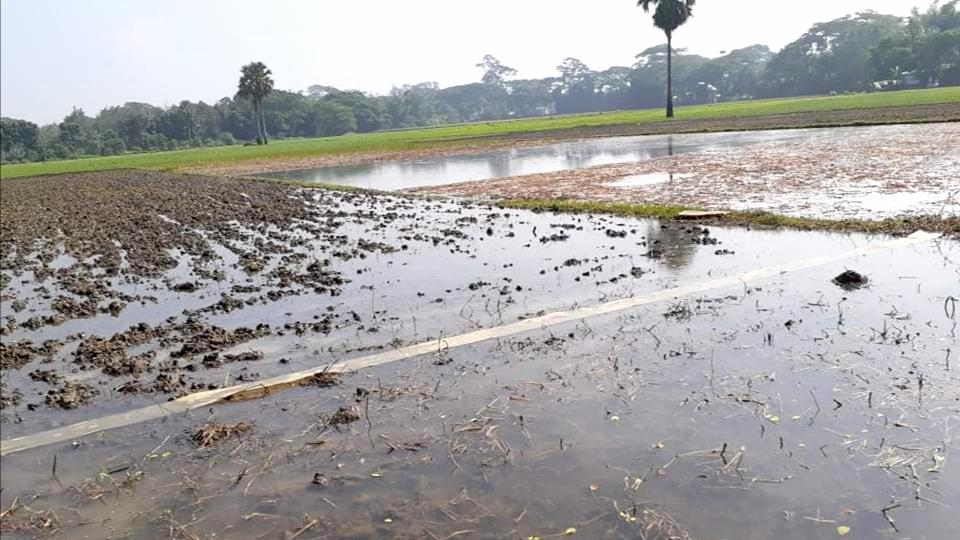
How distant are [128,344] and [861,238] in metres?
11.0

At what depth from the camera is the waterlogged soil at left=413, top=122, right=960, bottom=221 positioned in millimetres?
15297

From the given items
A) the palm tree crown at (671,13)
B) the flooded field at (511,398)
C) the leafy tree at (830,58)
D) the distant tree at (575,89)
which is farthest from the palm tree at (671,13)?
the distant tree at (575,89)

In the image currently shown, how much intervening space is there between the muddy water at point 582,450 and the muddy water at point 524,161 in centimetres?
2156

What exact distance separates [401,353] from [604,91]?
16477 cm

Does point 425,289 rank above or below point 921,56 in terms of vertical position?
below

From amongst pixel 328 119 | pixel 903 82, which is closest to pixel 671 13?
pixel 903 82

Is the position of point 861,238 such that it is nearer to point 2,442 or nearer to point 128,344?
point 128,344

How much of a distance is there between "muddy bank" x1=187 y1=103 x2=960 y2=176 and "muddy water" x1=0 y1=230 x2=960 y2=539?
113 feet

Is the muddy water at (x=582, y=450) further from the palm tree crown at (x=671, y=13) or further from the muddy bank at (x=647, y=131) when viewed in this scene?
the palm tree crown at (x=671, y=13)

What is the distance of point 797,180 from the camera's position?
19625 millimetres

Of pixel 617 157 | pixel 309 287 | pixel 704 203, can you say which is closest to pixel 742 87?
pixel 617 157

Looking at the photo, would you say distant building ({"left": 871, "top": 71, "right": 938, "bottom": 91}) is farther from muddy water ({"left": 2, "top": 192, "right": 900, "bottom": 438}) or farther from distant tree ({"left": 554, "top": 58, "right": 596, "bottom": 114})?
muddy water ({"left": 2, "top": 192, "right": 900, "bottom": 438})

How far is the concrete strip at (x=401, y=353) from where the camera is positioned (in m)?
6.45

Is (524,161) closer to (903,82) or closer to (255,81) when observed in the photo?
(255,81)
